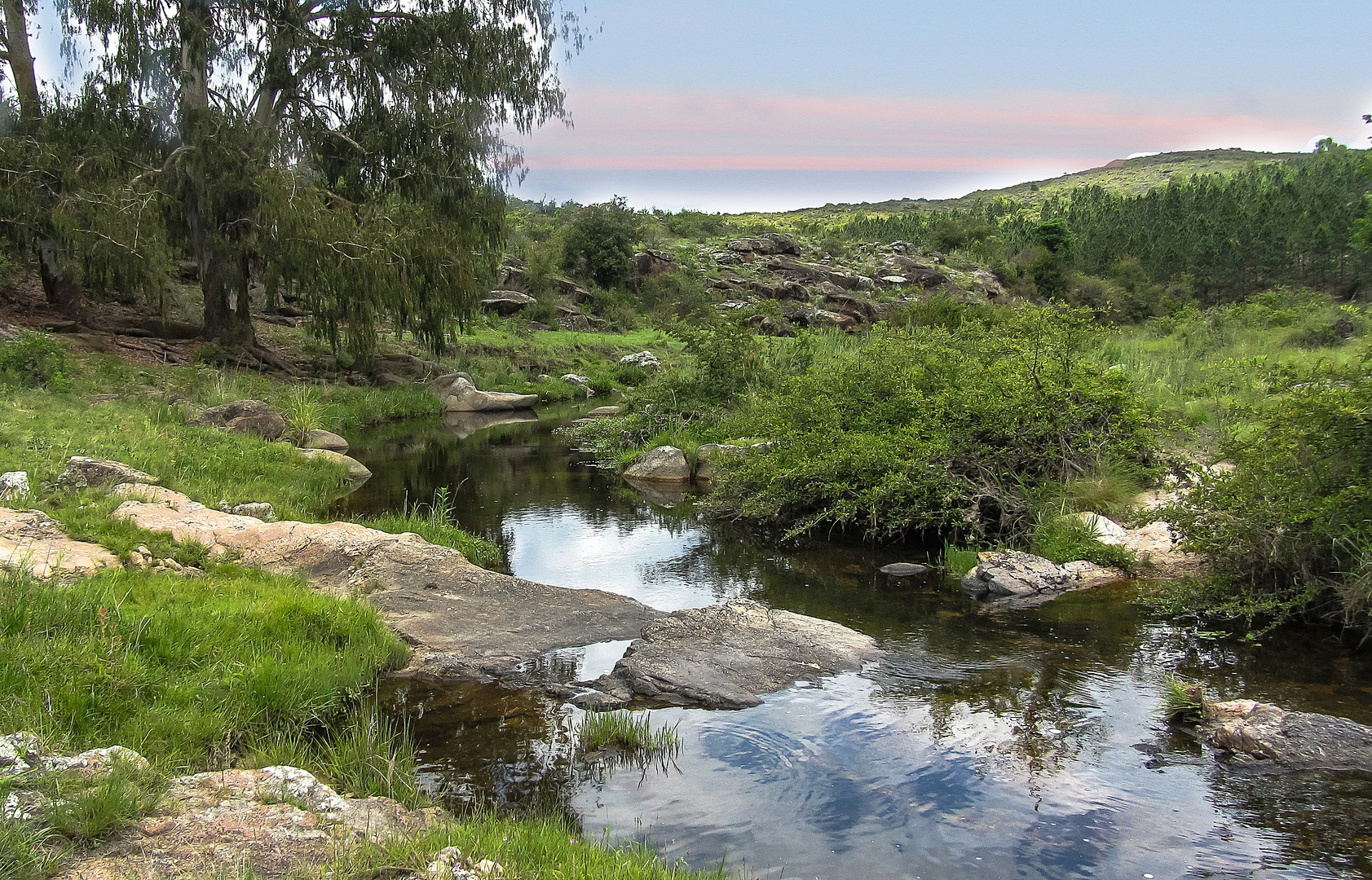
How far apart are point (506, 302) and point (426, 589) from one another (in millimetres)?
33321

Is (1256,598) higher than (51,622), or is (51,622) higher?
(51,622)

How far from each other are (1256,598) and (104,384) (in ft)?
69.3

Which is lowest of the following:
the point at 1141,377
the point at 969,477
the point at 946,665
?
the point at 946,665

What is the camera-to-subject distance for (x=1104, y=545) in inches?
411

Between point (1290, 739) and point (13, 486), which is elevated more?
point (13, 486)

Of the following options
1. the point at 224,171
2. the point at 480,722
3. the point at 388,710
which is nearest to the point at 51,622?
the point at 388,710

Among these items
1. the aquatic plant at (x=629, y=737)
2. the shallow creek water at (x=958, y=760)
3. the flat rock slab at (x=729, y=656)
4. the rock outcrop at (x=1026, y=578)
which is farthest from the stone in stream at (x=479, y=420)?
the aquatic plant at (x=629, y=737)

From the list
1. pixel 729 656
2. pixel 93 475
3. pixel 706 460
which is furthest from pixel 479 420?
pixel 729 656

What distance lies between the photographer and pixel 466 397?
28.2 m

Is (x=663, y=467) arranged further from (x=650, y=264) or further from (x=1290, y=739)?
(x=650, y=264)

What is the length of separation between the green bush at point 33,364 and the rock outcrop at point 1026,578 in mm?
17260

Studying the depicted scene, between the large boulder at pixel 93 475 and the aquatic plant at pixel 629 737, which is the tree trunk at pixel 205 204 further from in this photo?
the aquatic plant at pixel 629 737

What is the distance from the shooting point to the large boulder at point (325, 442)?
1896cm

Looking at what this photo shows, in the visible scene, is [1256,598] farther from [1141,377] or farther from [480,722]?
[1141,377]
